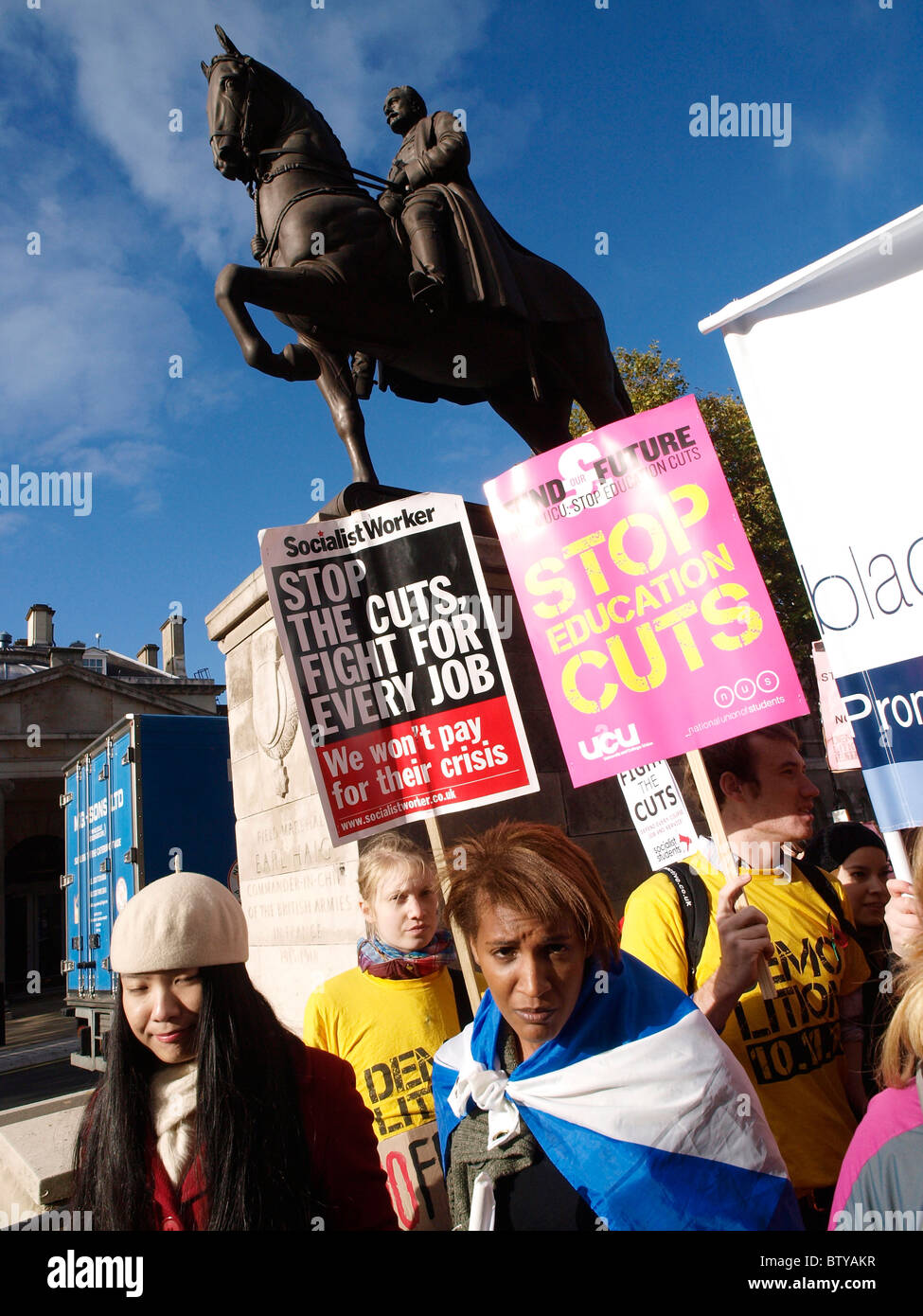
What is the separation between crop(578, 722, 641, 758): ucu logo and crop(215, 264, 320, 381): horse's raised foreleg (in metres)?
2.44

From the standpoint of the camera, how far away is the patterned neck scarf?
8.75 ft

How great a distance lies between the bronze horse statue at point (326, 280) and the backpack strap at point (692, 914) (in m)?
2.71

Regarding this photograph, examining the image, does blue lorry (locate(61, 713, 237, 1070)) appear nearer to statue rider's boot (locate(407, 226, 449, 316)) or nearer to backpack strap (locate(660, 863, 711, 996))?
statue rider's boot (locate(407, 226, 449, 316))

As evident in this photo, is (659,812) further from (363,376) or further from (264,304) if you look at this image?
(363,376)

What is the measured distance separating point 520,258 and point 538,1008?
446 centimetres

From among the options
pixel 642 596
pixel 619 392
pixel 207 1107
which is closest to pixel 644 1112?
pixel 207 1107

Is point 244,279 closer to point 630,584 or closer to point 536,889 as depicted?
point 630,584

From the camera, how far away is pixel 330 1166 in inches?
69.7

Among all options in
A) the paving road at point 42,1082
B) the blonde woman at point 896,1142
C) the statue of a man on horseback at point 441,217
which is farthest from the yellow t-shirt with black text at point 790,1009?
the paving road at point 42,1082

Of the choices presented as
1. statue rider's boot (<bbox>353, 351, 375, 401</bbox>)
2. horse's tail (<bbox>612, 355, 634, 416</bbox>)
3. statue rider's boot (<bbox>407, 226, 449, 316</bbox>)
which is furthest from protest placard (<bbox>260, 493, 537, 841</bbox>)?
horse's tail (<bbox>612, 355, 634, 416</bbox>)

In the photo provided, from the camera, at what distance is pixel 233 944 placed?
1880 millimetres

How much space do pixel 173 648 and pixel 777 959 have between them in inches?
1518

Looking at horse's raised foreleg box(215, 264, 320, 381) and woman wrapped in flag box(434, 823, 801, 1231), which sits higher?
horse's raised foreleg box(215, 264, 320, 381)

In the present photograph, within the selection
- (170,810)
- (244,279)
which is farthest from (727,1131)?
(170,810)
